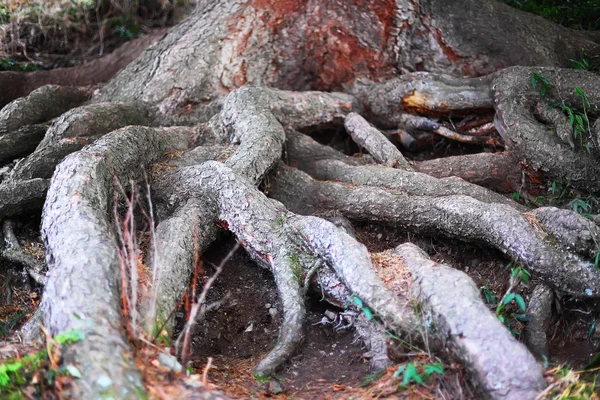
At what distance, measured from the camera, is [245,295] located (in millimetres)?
3941

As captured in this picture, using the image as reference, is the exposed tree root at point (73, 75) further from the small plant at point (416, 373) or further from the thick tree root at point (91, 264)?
the small plant at point (416, 373)

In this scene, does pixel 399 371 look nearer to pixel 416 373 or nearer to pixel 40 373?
pixel 416 373

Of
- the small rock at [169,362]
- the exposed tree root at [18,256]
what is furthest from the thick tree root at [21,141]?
the small rock at [169,362]

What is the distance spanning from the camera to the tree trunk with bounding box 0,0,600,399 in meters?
2.93

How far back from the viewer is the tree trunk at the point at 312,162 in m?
2.93

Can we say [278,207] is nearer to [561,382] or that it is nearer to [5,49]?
[561,382]

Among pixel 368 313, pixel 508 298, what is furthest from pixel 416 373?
pixel 508 298

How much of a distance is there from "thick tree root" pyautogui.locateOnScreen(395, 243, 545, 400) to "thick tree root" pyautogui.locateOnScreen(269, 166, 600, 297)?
60cm

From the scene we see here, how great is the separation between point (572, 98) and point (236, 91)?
2.51 meters

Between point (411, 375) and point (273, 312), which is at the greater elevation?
point (411, 375)

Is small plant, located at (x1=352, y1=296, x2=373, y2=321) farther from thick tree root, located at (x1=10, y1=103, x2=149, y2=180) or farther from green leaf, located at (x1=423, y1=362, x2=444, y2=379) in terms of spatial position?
thick tree root, located at (x1=10, y1=103, x2=149, y2=180)

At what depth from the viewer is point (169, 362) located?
8.80ft

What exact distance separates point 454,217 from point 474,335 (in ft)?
3.66

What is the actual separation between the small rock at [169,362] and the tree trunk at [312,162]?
172 millimetres
